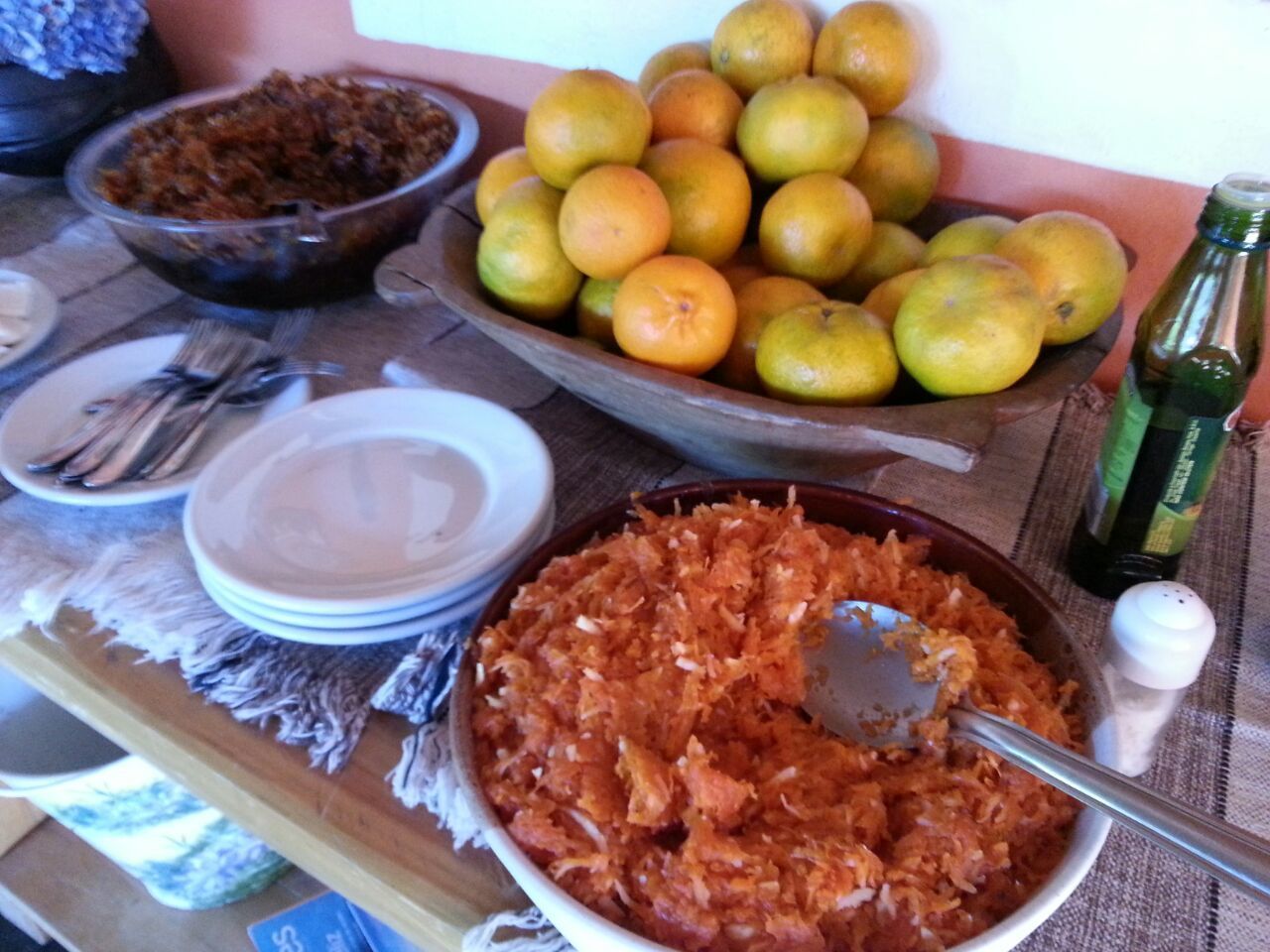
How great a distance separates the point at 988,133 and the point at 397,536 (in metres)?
0.65

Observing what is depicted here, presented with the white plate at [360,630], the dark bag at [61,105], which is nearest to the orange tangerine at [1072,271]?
the white plate at [360,630]

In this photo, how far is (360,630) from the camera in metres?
0.61

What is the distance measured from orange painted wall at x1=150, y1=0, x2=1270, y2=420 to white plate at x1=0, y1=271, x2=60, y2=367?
1.60ft

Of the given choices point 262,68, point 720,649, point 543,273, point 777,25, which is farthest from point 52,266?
point 720,649

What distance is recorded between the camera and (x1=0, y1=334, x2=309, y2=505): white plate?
73 cm

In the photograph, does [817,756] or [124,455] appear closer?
[817,756]

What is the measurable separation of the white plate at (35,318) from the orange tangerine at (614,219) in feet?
1.91

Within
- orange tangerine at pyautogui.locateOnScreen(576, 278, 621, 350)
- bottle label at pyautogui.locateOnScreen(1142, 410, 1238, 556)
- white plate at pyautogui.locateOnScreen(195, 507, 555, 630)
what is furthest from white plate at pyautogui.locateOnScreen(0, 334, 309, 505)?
bottle label at pyautogui.locateOnScreen(1142, 410, 1238, 556)

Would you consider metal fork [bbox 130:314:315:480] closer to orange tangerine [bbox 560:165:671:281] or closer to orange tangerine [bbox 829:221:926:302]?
orange tangerine [bbox 560:165:671:281]

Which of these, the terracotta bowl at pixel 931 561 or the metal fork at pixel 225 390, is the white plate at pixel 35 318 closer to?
the metal fork at pixel 225 390

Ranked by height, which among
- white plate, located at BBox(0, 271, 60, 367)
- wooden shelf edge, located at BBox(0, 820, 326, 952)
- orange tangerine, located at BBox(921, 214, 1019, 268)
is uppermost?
orange tangerine, located at BBox(921, 214, 1019, 268)

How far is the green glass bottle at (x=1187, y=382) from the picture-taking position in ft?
1.89

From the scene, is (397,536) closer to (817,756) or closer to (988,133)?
(817,756)

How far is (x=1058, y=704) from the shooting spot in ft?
1.68
